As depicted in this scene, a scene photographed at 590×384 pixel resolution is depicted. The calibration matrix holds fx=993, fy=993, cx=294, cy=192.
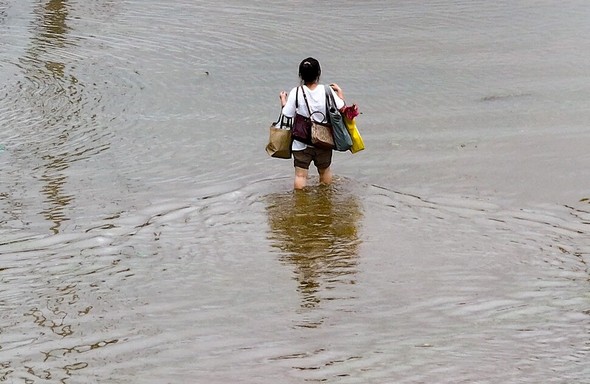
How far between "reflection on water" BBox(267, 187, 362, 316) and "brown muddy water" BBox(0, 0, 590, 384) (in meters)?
0.03

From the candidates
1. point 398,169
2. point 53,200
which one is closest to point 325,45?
point 398,169

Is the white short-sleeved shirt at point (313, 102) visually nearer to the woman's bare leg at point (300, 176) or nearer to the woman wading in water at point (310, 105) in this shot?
the woman wading in water at point (310, 105)

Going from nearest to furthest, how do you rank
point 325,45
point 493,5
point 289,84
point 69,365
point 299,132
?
point 69,365 → point 299,132 → point 289,84 → point 325,45 → point 493,5

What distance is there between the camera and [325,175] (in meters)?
9.18

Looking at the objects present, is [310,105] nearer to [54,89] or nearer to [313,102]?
[313,102]

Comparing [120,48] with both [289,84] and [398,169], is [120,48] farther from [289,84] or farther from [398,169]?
[398,169]

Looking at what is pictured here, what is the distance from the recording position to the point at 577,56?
13484 mm

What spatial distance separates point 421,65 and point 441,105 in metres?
1.85

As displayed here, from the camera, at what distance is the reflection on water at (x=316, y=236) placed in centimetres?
683

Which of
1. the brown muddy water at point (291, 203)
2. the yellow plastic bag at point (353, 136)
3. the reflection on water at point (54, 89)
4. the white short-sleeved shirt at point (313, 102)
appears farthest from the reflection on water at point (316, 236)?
the reflection on water at point (54, 89)

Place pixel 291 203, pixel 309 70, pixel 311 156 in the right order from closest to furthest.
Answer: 1. pixel 309 70
2. pixel 291 203
3. pixel 311 156

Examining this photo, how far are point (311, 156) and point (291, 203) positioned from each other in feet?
1.60

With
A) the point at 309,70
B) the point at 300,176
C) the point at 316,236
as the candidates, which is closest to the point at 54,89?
the point at 300,176

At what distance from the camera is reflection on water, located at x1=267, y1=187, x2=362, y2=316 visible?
269 inches
